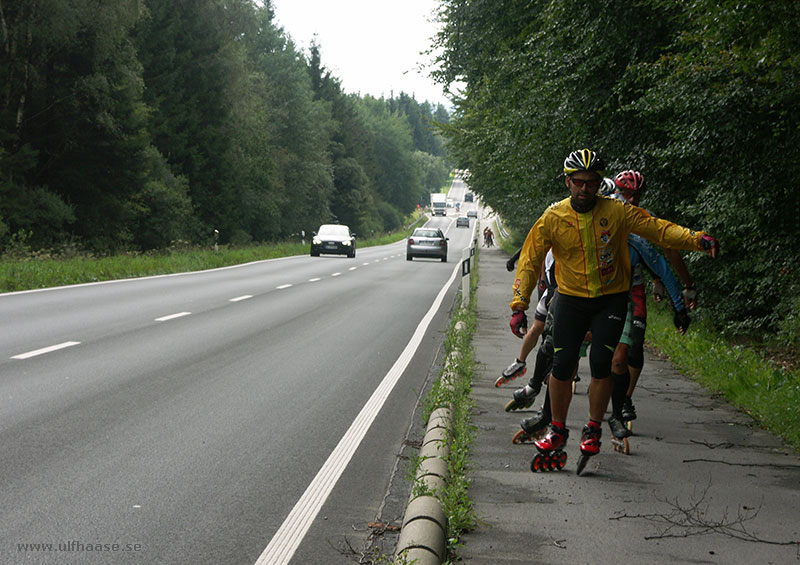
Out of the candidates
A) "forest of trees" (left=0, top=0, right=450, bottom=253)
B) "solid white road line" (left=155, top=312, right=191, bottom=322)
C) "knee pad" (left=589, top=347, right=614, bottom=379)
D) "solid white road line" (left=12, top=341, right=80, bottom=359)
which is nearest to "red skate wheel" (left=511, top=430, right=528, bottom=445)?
"knee pad" (left=589, top=347, right=614, bottom=379)

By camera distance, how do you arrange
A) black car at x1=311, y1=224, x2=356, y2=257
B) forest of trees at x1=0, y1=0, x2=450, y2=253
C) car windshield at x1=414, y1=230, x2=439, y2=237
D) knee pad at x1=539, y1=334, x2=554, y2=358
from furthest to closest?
black car at x1=311, y1=224, x2=356, y2=257
car windshield at x1=414, y1=230, x2=439, y2=237
forest of trees at x1=0, y1=0, x2=450, y2=253
knee pad at x1=539, y1=334, x2=554, y2=358

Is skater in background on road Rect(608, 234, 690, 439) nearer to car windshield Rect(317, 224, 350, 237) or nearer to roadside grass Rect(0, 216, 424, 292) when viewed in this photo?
roadside grass Rect(0, 216, 424, 292)

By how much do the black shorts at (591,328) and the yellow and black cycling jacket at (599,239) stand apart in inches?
2.7

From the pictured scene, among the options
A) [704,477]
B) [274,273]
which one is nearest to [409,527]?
[704,477]

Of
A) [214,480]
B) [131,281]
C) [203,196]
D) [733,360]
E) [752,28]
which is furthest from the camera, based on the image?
[203,196]

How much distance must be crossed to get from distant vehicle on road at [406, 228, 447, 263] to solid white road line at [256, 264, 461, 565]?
32.5m

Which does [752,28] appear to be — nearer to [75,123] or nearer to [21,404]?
[21,404]

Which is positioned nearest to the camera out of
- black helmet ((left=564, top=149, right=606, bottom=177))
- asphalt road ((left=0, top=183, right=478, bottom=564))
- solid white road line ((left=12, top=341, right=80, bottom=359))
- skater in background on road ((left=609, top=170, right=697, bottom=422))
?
asphalt road ((left=0, top=183, right=478, bottom=564))

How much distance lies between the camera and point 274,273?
28438 millimetres

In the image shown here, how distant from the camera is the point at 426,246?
42.5m

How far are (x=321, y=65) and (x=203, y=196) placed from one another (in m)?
51.8

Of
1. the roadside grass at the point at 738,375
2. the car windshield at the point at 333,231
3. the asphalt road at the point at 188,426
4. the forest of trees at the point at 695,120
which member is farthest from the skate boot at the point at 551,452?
the car windshield at the point at 333,231

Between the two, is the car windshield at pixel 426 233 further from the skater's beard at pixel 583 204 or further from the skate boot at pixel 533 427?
the skater's beard at pixel 583 204

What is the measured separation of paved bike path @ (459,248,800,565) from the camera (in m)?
4.27
